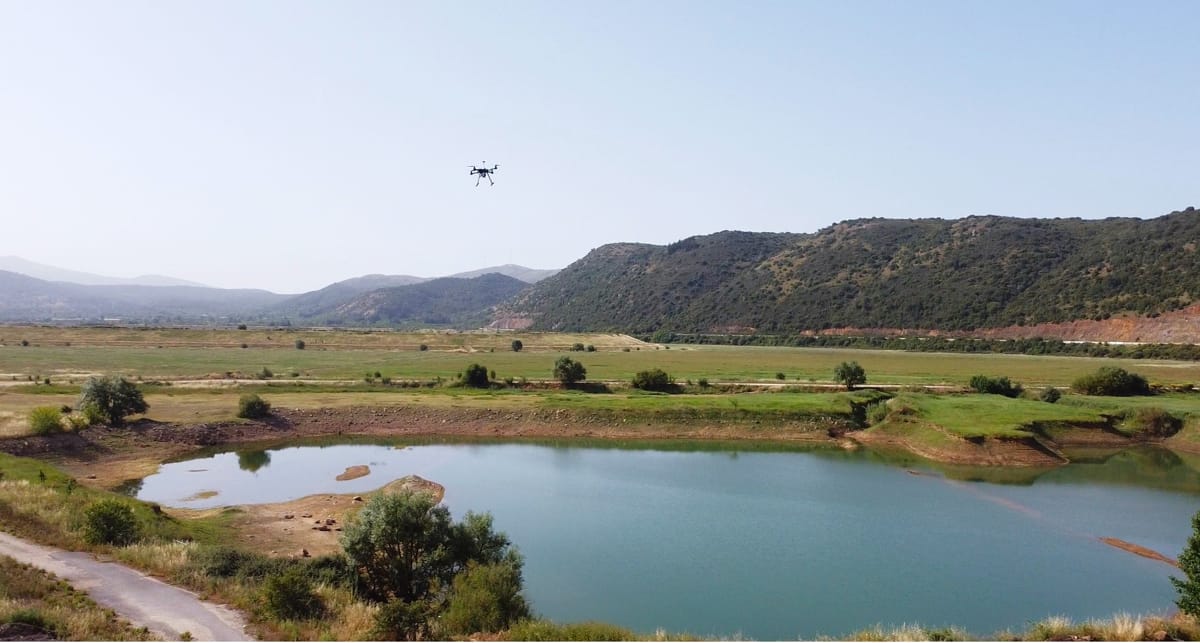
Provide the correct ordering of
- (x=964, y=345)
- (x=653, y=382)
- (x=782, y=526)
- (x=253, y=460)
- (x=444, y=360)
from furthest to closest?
(x=964, y=345) → (x=444, y=360) → (x=653, y=382) → (x=253, y=460) → (x=782, y=526)

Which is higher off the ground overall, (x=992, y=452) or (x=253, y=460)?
(x=992, y=452)

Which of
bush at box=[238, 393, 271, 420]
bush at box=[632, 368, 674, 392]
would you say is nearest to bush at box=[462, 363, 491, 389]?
bush at box=[632, 368, 674, 392]

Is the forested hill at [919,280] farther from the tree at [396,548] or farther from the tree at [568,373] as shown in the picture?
the tree at [396,548]

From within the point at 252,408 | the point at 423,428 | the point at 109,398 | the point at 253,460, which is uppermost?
the point at 109,398

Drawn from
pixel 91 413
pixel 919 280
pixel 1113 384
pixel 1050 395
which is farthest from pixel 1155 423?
pixel 919 280

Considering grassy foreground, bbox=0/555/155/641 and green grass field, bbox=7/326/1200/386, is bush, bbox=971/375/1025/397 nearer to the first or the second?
green grass field, bbox=7/326/1200/386

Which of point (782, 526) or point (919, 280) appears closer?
point (782, 526)

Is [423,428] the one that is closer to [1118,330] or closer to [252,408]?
[252,408]
